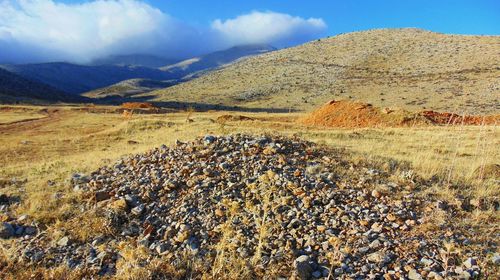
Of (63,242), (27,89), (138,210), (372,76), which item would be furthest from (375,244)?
(27,89)

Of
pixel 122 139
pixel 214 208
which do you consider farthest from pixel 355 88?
pixel 214 208

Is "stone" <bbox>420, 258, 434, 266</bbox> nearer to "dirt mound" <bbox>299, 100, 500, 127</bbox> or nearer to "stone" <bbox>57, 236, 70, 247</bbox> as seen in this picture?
"stone" <bbox>57, 236, 70, 247</bbox>

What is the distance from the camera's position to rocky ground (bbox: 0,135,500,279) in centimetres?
580

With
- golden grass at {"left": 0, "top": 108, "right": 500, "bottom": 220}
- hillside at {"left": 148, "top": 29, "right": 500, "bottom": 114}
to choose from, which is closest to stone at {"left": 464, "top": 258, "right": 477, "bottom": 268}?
golden grass at {"left": 0, "top": 108, "right": 500, "bottom": 220}

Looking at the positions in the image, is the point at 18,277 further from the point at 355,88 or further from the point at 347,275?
the point at 355,88

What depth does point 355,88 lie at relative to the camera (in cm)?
6681

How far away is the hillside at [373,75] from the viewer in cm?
5625

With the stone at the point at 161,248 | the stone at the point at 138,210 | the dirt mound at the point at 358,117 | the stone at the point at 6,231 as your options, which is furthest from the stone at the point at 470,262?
the dirt mound at the point at 358,117

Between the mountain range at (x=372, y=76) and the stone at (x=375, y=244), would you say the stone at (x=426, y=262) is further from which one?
the mountain range at (x=372, y=76)

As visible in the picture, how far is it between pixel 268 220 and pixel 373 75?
235 ft

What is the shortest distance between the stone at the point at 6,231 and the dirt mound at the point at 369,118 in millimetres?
23489

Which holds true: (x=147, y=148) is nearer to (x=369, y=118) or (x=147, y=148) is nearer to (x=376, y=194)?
(x=376, y=194)

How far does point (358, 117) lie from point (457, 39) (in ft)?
229

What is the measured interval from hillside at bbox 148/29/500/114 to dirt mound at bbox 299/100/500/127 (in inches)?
746
